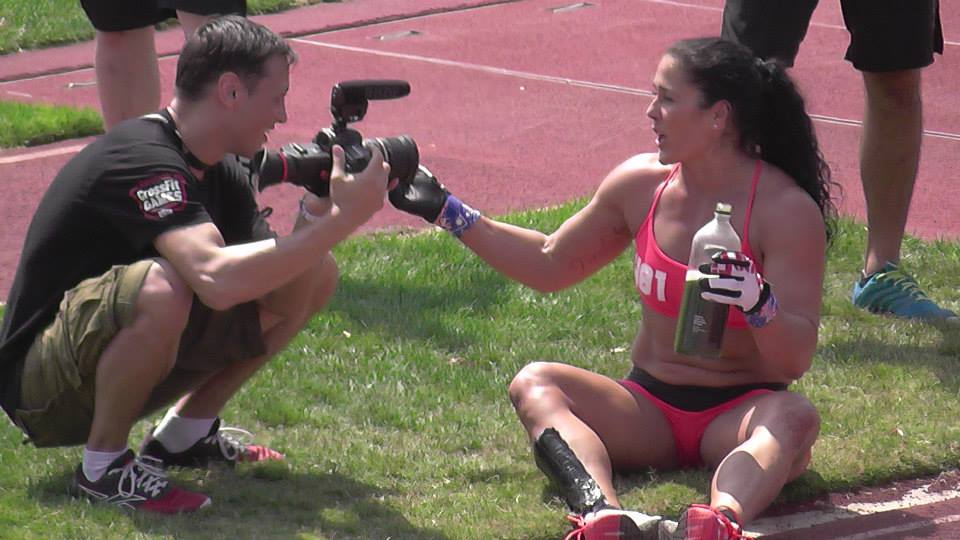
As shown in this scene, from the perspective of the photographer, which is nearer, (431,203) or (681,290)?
(681,290)

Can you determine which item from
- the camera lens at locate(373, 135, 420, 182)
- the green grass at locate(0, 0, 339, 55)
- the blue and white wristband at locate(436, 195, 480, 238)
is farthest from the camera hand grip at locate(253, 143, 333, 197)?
the green grass at locate(0, 0, 339, 55)

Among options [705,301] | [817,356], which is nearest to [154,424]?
[705,301]

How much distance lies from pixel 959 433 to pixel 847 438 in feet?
1.10

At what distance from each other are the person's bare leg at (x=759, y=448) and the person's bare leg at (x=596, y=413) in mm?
151

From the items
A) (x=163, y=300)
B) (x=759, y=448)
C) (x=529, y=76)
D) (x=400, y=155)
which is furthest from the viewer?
(x=529, y=76)

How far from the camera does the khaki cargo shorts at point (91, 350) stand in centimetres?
380

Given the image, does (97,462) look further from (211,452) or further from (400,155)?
(400,155)

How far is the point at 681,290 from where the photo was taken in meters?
4.12

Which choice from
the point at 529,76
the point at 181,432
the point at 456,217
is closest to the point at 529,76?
the point at 529,76

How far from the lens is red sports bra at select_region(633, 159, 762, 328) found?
13.4ft

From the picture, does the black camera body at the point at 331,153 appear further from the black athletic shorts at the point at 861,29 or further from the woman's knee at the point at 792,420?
the black athletic shorts at the point at 861,29

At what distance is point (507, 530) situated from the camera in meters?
3.91

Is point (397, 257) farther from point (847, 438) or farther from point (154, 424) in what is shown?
point (847, 438)

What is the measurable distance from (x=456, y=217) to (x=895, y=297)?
2057mm
